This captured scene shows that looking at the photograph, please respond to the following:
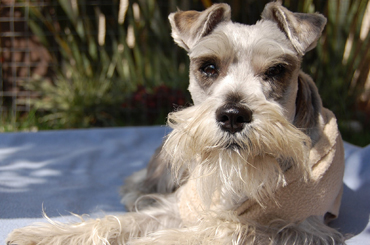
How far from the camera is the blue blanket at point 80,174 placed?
243 cm

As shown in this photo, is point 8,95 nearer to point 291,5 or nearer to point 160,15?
point 160,15

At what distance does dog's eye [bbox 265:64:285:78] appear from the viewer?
193 centimetres

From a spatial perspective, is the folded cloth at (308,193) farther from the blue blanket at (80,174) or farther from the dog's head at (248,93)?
the blue blanket at (80,174)

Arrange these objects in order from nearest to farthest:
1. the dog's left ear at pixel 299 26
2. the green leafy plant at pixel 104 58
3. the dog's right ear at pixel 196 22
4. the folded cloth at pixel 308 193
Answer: the folded cloth at pixel 308 193 → the dog's left ear at pixel 299 26 → the dog's right ear at pixel 196 22 → the green leafy plant at pixel 104 58

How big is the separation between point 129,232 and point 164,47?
4614 millimetres

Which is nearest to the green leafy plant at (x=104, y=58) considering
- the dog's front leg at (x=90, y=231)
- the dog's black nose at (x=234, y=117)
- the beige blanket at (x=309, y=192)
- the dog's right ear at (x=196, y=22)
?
the dog's right ear at (x=196, y=22)

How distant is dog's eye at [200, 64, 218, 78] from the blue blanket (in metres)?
0.48

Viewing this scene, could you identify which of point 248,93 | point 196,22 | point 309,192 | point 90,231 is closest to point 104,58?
point 196,22

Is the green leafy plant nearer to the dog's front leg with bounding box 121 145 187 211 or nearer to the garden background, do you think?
the garden background

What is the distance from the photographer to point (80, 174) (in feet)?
11.0

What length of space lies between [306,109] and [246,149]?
0.69m

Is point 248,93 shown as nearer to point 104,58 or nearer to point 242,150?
point 242,150

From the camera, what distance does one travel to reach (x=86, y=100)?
18.6ft

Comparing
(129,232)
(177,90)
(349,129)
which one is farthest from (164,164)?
(349,129)
